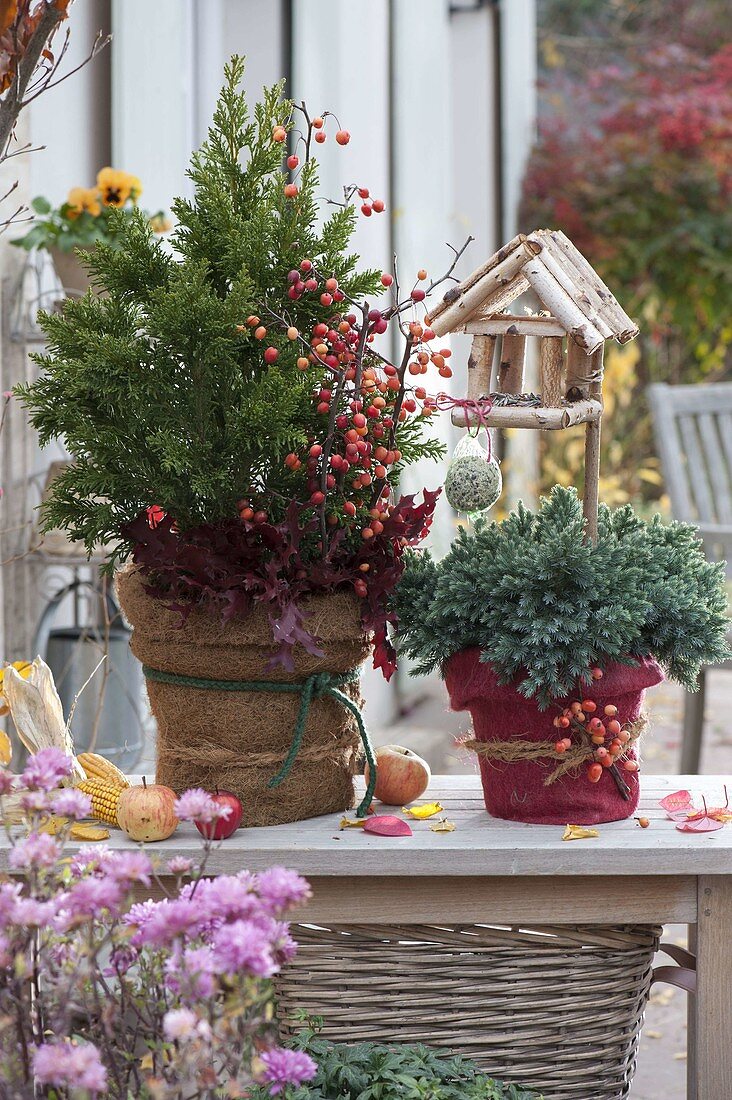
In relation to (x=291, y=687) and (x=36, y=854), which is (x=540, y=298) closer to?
(x=291, y=687)

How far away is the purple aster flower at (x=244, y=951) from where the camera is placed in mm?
745

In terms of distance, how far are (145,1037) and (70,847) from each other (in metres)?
0.34

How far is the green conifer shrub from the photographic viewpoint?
3.94 feet

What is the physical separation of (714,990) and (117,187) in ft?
5.18

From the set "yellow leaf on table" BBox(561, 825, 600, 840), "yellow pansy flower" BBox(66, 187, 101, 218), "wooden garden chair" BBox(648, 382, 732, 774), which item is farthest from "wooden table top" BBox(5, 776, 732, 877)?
"wooden garden chair" BBox(648, 382, 732, 774)

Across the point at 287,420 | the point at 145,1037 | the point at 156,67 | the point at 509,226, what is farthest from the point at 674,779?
the point at 509,226

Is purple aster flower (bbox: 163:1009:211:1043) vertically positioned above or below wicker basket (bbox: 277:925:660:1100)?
above

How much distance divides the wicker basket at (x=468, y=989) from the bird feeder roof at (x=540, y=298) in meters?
0.60

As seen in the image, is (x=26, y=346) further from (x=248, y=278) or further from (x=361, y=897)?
(x=361, y=897)

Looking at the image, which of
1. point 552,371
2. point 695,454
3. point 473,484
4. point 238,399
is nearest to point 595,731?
point 473,484

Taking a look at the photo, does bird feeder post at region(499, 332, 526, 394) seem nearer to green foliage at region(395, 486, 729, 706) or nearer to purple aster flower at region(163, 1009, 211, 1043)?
green foliage at region(395, 486, 729, 706)

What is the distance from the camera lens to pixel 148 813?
4.09 ft

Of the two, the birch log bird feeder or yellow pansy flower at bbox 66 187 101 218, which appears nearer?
the birch log bird feeder

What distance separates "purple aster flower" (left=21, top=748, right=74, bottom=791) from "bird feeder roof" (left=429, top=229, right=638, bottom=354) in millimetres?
632
